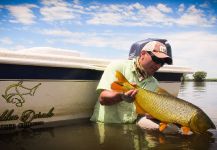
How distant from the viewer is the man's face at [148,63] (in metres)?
6.00

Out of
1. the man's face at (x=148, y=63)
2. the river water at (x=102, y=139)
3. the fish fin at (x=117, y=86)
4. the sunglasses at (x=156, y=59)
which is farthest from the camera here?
the man's face at (x=148, y=63)

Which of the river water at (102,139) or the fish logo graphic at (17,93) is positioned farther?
the fish logo graphic at (17,93)

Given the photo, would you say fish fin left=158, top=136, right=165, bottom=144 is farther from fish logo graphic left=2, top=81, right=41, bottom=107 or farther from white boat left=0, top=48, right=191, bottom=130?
fish logo graphic left=2, top=81, right=41, bottom=107

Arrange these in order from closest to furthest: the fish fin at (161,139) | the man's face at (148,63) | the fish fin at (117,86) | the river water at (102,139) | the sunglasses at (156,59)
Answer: the river water at (102,139) < the fish fin at (117,86) < the fish fin at (161,139) < the sunglasses at (156,59) < the man's face at (148,63)

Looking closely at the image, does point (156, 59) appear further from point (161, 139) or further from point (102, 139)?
point (102, 139)

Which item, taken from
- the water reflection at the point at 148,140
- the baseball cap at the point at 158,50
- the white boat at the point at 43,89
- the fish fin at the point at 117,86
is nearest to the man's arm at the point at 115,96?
the fish fin at the point at 117,86

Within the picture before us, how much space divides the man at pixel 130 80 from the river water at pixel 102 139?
204mm

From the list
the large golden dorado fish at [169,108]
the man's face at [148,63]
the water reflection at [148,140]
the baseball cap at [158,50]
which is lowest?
the water reflection at [148,140]

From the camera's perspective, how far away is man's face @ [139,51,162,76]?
5996 mm

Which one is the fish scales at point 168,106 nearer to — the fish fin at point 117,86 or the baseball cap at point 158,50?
the fish fin at point 117,86

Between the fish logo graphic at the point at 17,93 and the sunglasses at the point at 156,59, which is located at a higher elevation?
the sunglasses at the point at 156,59

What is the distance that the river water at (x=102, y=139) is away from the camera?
5.07 meters

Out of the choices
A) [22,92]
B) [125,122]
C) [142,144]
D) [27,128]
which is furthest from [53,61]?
[142,144]

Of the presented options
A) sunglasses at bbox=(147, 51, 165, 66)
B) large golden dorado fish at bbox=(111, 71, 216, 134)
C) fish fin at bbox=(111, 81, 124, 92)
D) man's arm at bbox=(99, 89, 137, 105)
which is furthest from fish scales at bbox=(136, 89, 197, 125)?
sunglasses at bbox=(147, 51, 165, 66)
